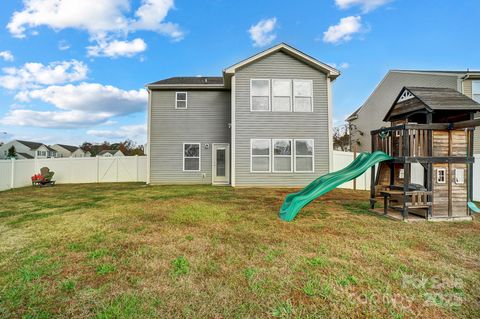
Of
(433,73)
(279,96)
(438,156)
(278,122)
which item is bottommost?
(438,156)

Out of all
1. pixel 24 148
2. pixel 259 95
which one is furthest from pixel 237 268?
pixel 24 148

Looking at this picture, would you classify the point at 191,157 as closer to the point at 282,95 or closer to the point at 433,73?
the point at 282,95

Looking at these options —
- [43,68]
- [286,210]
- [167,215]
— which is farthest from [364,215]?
[43,68]

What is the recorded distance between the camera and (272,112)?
1099 centimetres

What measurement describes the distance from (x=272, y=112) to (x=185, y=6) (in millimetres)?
6425

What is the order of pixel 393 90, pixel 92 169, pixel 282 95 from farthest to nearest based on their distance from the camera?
pixel 393 90 < pixel 92 169 < pixel 282 95

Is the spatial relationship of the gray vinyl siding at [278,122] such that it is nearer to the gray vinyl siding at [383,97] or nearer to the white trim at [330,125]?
the white trim at [330,125]

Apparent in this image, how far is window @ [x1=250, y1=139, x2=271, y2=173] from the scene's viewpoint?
35.9 feet

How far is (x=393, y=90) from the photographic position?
1634 cm

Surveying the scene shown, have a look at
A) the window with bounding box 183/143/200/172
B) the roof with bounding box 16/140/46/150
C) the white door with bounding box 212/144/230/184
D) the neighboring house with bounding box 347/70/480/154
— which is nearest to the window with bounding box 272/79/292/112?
the white door with bounding box 212/144/230/184

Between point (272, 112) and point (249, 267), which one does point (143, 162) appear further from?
point (249, 267)

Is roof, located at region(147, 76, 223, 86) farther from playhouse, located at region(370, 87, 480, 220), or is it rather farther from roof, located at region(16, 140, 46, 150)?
roof, located at region(16, 140, 46, 150)

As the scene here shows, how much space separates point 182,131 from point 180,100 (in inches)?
68.4

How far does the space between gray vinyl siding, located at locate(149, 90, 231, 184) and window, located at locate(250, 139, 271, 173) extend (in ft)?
7.47
